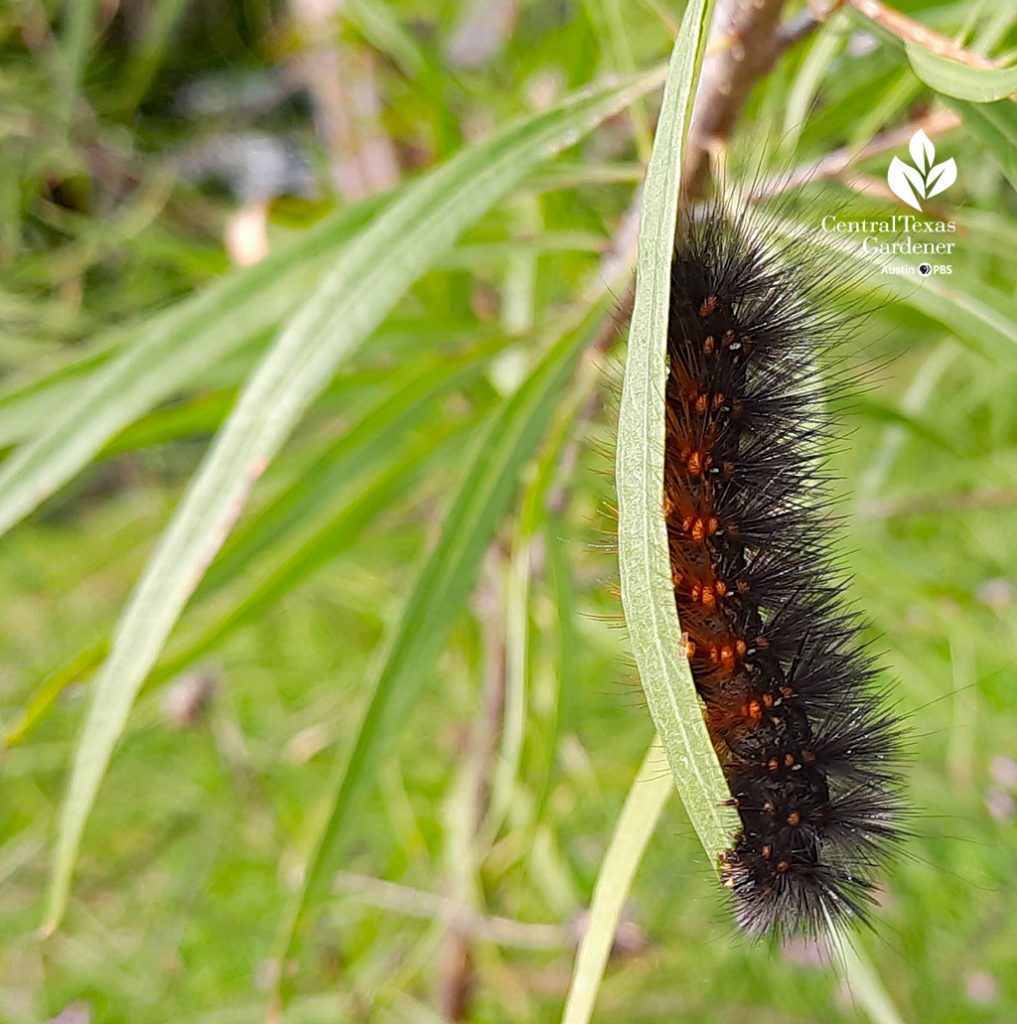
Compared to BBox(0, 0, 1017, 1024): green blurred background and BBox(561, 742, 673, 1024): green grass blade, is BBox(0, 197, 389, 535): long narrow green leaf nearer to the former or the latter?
BBox(0, 0, 1017, 1024): green blurred background

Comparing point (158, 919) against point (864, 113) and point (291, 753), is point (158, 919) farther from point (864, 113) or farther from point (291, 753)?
point (864, 113)

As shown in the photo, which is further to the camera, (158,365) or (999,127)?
(158,365)

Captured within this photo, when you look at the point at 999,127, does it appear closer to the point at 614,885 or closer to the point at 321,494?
the point at 614,885

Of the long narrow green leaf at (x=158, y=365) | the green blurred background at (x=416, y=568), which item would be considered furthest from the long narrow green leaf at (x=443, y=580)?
the long narrow green leaf at (x=158, y=365)

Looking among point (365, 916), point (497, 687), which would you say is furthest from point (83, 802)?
point (365, 916)

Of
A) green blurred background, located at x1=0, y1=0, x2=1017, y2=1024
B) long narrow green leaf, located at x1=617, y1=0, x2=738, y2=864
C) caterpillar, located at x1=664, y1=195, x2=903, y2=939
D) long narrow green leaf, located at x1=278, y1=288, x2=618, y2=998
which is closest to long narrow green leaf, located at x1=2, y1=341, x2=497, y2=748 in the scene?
green blurred background, located at x1=0, y1=0, x2=1017, y2=1024

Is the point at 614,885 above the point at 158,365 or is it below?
below

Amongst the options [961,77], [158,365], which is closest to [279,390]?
[158,365]

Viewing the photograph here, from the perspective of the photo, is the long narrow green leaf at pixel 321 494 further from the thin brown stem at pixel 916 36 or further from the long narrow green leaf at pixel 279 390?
the thin brown stem at pixel 916 36
